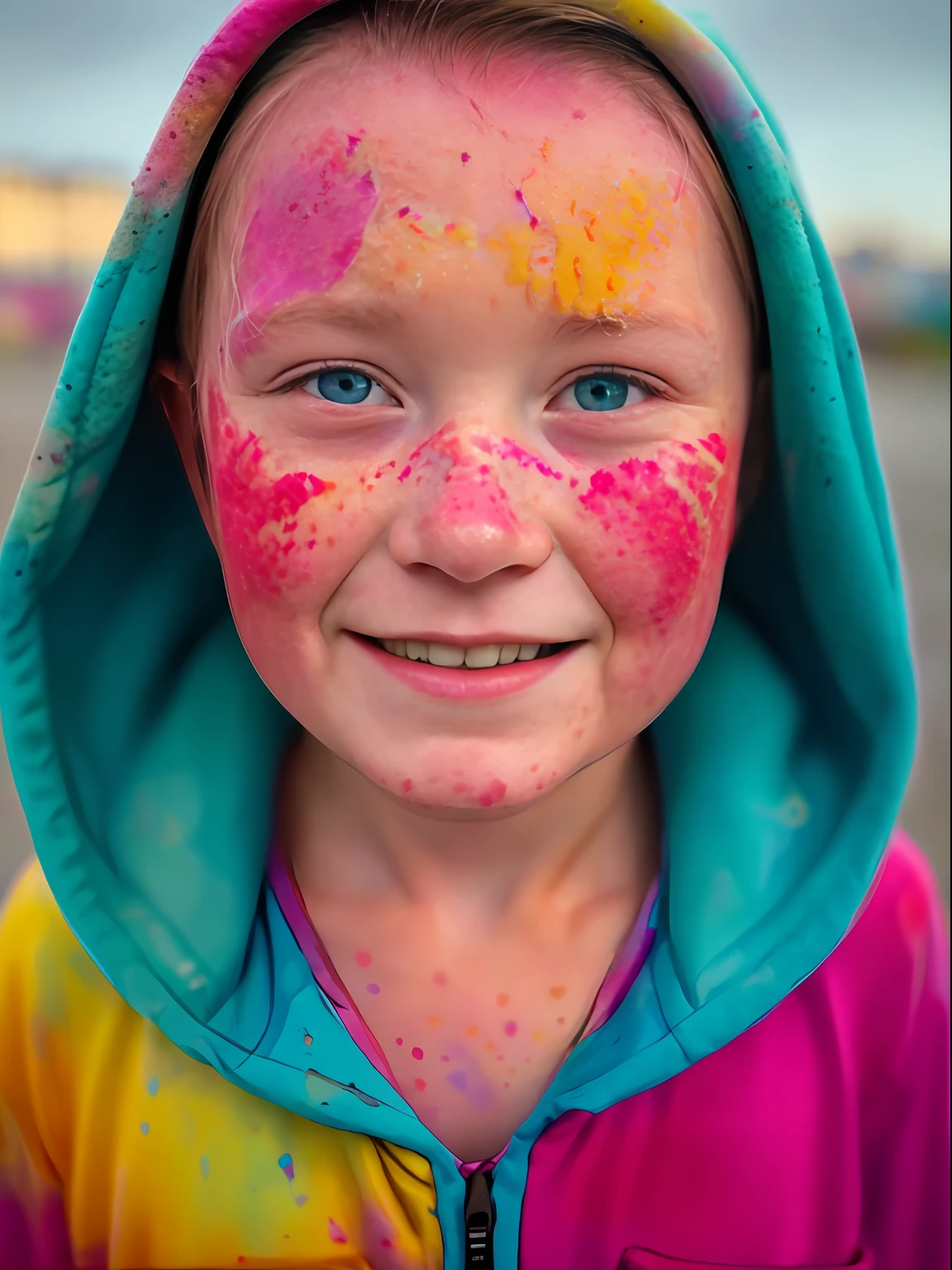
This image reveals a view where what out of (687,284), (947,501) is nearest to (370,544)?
(687,284)

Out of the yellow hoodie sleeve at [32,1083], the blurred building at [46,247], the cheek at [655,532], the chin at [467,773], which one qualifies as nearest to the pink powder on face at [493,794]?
the chin at [467,773]

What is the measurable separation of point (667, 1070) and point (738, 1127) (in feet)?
0.27

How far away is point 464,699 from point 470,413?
0.48 ft

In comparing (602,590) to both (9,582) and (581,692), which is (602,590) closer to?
(581,692)

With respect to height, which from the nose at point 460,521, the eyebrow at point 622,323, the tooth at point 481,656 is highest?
the eyebrow at point 622,323

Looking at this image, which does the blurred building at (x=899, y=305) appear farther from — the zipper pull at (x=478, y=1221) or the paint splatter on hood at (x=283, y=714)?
the zipper pull at (x=478, y=1221)

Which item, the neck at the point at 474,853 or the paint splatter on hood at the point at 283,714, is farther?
the neck at the point at 474,853

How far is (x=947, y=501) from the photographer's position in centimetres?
151

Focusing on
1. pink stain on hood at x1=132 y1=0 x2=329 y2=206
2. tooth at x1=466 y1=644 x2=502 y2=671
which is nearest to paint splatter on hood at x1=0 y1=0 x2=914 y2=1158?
pink stain on hood at x1=132 y1=0 x2=329 y2=206

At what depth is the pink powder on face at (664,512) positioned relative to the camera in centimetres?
54

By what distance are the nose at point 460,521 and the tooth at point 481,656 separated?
0.16 ft

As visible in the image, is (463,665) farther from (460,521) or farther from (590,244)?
(590,244)

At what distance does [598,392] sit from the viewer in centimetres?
55

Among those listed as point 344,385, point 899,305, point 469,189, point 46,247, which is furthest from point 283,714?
point 899,305
